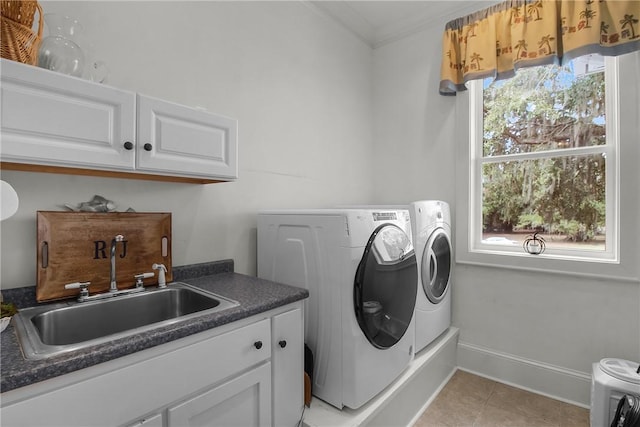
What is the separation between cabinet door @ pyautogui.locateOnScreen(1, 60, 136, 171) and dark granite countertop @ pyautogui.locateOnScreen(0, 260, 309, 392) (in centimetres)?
57

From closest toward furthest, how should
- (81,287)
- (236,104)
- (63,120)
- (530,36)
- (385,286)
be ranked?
(63,120), (81,287), (385,286), (236,104), (530,36)

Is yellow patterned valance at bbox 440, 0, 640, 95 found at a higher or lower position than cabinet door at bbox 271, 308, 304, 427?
higher

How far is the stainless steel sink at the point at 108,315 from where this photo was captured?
99cm

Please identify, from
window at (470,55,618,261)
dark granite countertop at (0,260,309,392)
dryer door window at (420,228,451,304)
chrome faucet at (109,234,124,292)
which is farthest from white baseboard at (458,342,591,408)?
chrome faucet at (109,234,124,292)

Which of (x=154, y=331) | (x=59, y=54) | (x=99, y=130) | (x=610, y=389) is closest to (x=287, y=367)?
(x=154, y=331)

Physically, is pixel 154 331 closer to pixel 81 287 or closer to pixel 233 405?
pixel 233 405

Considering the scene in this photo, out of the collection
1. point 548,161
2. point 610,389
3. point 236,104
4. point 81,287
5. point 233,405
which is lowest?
point 610,389

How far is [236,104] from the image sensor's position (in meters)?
1.96

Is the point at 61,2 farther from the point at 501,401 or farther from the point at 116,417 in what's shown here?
the point at 501,401

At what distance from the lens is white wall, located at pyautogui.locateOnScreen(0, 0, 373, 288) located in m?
1.38

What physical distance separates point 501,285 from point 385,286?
1335 millimetres

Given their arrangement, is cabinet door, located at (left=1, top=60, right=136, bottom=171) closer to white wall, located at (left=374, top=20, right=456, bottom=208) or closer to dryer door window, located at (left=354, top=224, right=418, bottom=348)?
dryer door window, located at (left=354, top=224, right=418, bottom=348)

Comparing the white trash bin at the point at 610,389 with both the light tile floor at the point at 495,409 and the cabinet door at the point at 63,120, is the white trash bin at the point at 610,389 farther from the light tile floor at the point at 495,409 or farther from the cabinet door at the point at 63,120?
the cabinet door at the point at 63,120

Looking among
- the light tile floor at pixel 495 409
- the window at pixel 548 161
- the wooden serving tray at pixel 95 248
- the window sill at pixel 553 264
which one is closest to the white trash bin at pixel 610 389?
the light tile floor at pixel 495 409
